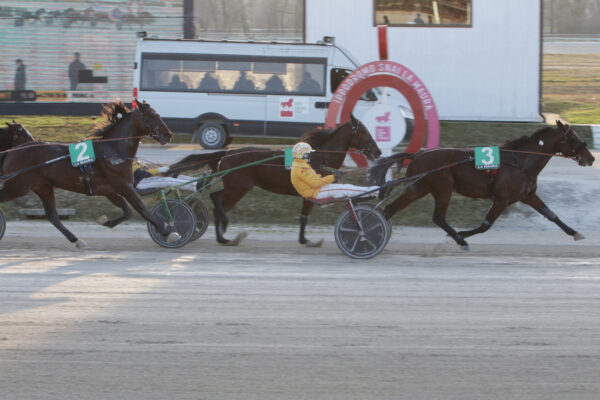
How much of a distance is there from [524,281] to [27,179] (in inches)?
222

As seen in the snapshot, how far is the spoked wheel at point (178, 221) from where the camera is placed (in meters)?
9.50

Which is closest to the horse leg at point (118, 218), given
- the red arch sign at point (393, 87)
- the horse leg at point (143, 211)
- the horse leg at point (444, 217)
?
the horse leg at point (143, 211)

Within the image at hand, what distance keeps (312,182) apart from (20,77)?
16.0 metres

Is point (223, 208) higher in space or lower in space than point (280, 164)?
lower

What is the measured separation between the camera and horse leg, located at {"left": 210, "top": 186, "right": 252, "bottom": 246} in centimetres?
974

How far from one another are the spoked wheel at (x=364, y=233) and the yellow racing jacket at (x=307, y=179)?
0.42m

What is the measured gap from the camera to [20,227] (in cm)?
1123

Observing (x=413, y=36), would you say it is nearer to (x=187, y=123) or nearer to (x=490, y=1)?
(x=490, y=1)

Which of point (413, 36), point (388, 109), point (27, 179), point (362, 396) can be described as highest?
point (413, 36)

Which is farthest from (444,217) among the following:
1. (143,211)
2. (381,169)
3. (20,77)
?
(20,77)

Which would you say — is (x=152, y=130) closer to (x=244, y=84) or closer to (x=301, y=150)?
(x=301, y=150)

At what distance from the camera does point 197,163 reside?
10148 millimetres

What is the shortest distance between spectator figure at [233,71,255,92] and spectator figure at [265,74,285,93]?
1.14 feet

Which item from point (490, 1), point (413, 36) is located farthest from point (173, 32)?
point (490, 1)
